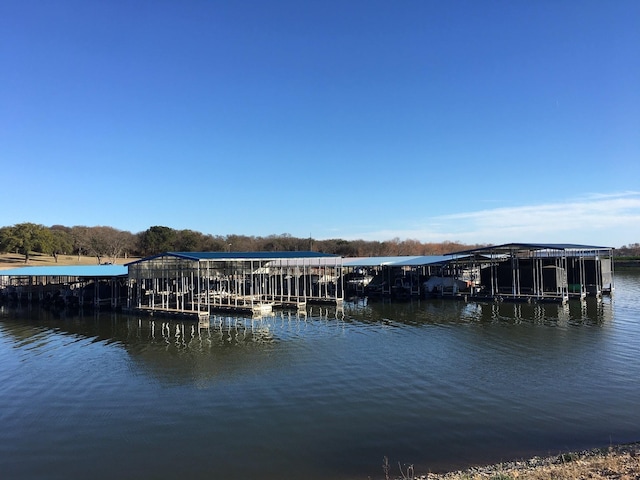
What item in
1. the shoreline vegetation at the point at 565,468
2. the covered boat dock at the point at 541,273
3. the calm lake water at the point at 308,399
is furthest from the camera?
the covered boat dock at the point at 541,273

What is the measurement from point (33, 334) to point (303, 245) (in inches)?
3085

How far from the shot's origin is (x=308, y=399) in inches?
487

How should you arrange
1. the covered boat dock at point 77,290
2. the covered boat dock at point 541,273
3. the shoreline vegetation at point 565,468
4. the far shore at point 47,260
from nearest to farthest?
the shoreline vegetation at point 565,468 → the covered boat dock at point 541,273 → the covered boat dock at point 77,290 → the far shore at point 47,260

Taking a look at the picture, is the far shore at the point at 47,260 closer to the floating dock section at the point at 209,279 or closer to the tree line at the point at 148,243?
the tree line at the point at 148,243

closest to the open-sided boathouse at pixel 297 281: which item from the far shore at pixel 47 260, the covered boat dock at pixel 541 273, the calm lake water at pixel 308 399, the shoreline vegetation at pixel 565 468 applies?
the covered boat dock at pixel 541 273

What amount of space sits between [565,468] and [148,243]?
86.2m

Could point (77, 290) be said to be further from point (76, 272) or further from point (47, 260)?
point (47, 260)

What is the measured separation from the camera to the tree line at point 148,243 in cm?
7175

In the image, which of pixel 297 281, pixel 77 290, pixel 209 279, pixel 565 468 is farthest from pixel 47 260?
pixel 565 468

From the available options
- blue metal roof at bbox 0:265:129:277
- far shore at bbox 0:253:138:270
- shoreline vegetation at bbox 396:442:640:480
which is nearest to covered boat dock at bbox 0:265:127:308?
blue metal roof at bbox 0:265:129:277

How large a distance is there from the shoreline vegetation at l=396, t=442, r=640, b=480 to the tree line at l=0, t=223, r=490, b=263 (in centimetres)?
7904

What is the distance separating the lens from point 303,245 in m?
101

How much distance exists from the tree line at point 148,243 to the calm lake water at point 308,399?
56995 mm

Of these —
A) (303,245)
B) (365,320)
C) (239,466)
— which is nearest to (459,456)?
(239,466)
